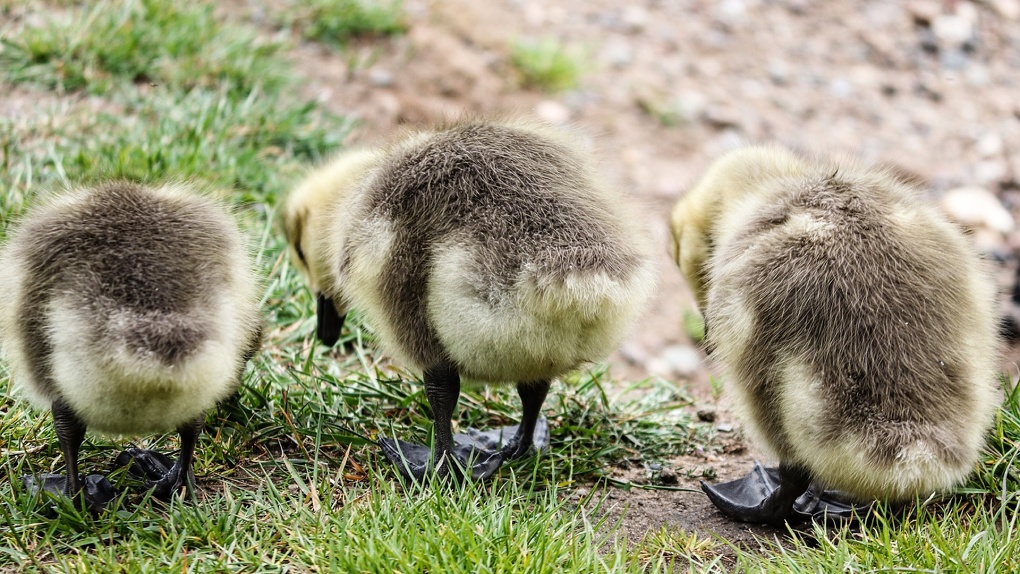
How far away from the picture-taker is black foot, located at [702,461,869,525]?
3131 mm

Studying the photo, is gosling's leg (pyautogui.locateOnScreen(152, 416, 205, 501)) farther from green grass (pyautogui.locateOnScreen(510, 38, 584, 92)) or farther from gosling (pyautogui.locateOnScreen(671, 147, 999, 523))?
green grass (pyautogui.locateOnScreen(510, 38, 584, 92))

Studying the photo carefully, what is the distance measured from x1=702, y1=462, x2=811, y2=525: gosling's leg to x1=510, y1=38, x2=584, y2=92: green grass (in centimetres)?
396

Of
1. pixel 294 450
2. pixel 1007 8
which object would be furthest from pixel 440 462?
pixel 1007 8

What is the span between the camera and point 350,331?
416 cm

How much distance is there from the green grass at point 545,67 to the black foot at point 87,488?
173 inches

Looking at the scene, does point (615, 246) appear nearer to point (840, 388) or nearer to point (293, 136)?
point (840, 388)

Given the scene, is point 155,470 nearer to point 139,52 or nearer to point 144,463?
point 144,463

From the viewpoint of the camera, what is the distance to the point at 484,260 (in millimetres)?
2818

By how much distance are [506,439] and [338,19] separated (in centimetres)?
352

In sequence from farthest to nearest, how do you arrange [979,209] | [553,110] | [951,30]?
[951,30]
[553,110]
[979,209]

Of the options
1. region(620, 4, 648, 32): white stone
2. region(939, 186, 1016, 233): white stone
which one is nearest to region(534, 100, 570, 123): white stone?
region(620, 4, 648, 32): white stone

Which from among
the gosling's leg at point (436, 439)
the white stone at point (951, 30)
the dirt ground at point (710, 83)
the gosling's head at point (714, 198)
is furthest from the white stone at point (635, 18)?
the gosling's leg at point (436, 439)

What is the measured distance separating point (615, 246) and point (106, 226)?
1.41 meters

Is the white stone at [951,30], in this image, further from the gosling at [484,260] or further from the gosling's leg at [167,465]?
the gosling's leg at [167,465]
